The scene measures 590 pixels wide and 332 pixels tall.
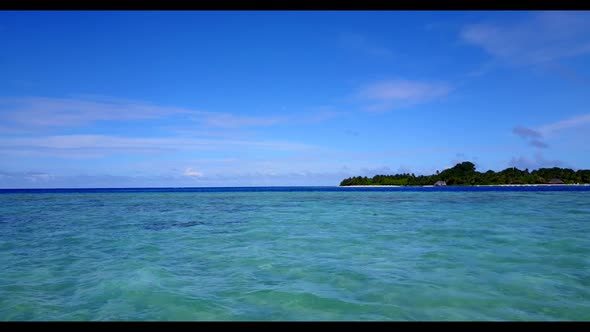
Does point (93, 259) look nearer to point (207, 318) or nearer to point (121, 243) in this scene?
point (121, 243)

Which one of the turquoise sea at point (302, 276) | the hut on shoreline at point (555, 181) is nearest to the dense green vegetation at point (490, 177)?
the hut on shoreline at point (555, 181)

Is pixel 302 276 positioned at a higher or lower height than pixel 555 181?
lower

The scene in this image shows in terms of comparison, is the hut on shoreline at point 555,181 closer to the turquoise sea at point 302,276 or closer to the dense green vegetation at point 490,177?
the dense green vegetation at point 490,177

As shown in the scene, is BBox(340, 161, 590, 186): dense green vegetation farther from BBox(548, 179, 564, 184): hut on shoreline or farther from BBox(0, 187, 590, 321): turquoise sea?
BBox(0, 187, 590, 321): turquoise sea

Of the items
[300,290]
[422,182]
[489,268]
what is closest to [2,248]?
[300,290]

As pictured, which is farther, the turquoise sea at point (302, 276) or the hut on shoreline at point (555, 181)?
the hut on shoreline at point (555, 181)

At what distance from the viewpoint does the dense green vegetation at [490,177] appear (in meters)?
121

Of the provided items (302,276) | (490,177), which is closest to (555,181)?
(490,177)

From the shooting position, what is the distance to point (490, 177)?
12575 cm

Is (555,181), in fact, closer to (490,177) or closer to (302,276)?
(490,177)

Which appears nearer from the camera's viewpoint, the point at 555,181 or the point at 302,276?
the point at 302,276

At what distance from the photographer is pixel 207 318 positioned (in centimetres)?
494

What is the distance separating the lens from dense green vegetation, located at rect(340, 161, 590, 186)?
121 meters
